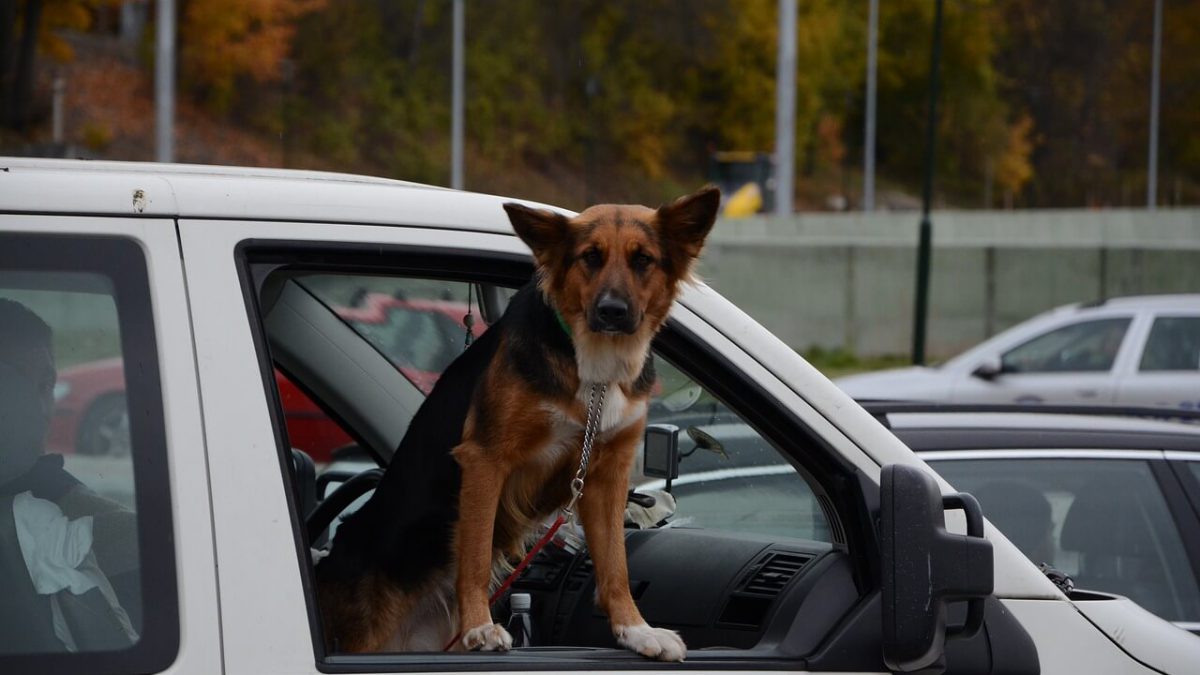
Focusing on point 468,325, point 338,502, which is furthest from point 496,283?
point 338,502

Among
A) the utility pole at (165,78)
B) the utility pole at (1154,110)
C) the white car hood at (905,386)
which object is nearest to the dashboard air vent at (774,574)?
the white car hood at (905,386)

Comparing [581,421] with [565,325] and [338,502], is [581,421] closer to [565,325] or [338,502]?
[565,325]

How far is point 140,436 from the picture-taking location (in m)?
2.21

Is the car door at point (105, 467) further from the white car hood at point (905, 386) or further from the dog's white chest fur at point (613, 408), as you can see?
the white car hood at point (905, 386)

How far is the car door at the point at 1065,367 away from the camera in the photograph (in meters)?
14.3

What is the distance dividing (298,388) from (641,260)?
131cm

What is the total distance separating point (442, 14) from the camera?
160 ft

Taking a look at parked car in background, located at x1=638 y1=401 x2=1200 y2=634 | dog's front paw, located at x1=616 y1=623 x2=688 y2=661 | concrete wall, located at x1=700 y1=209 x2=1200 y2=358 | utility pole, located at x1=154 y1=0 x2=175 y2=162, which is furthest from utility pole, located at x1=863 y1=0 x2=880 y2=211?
dog's front paw, located at x1=616 y1=623 x2=688 y2=661

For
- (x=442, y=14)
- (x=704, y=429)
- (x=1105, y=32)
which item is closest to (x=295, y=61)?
(x=442, y=14)

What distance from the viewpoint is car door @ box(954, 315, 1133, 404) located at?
1430cm

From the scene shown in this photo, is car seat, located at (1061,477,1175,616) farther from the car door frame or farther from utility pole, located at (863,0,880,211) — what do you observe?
utility pole, located at (863,0,880,211)

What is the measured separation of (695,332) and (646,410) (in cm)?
27

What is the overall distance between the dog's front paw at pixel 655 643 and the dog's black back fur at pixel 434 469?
45 centimetres

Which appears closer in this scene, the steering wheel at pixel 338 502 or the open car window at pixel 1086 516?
the steering wheel at pixel 338 502
